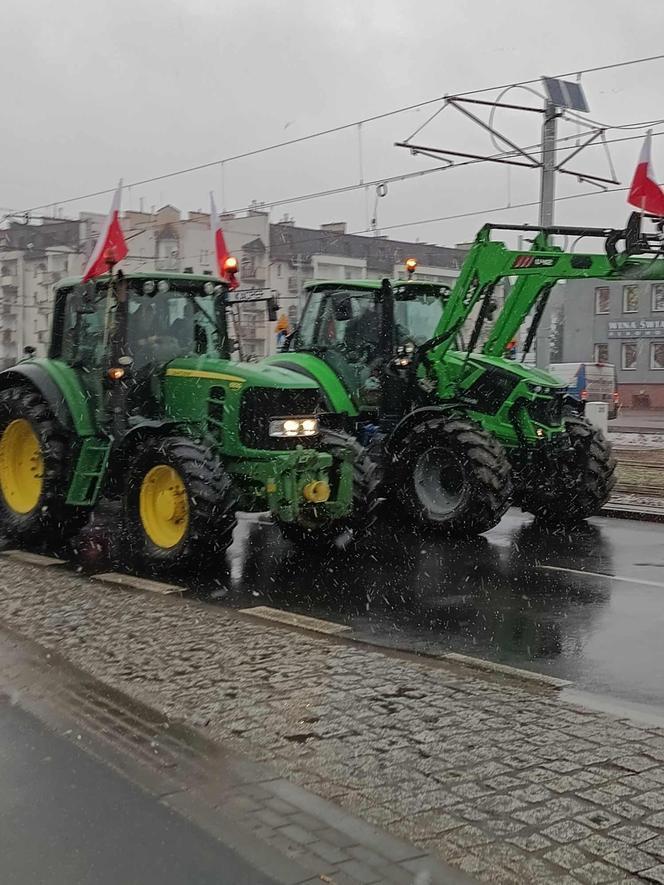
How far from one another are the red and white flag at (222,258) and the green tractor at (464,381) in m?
1.37

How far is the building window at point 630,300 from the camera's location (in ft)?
186

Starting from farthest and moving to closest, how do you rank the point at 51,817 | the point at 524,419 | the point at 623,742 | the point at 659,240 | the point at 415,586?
the point at 524,419 → the point at 659,240 → the point at 415,586 → the point at 623,742 → the point at 51,817

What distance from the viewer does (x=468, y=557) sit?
1075cm

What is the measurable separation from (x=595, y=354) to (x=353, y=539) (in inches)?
1972

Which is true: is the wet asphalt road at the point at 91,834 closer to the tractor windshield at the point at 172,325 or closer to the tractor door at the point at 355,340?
the tractor windshield at the point at 172,325

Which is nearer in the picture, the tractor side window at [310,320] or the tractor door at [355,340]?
the tractor door at [355,340]

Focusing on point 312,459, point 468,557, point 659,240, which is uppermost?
point 659,240

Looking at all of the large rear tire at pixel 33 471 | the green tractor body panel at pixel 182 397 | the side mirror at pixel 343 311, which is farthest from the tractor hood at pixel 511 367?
the large rear tire at pixel 33 471

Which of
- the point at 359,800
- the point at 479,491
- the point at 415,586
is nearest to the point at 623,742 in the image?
the point at 359,800

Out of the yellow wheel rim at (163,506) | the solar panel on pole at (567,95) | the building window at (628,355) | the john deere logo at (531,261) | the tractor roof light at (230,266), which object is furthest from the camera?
the building window at (628,355)

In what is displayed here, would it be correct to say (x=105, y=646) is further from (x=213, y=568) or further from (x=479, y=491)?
(x=479, y=491)

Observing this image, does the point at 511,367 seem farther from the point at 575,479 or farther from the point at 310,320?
the point at 310,320

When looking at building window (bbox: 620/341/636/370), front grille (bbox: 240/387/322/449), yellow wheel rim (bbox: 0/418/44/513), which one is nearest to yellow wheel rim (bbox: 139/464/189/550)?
front grille (bbox: 240/387/322/449)

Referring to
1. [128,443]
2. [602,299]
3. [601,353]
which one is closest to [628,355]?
[601,353]
